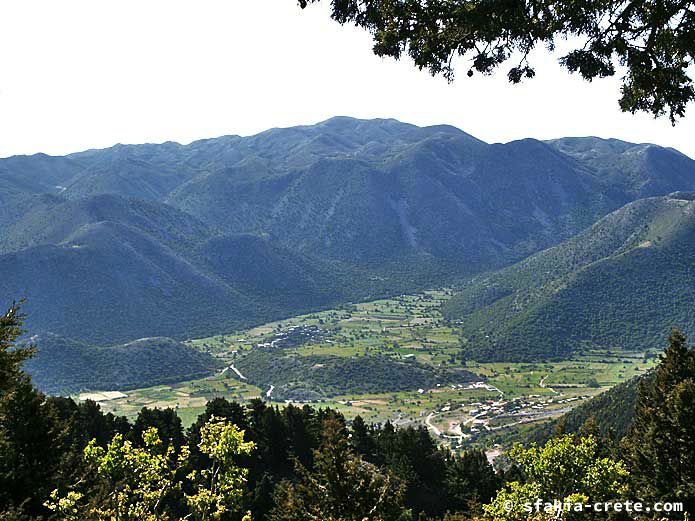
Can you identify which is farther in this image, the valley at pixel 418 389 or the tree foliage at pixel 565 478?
the valley at pixel 418 389

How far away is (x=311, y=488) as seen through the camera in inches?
595

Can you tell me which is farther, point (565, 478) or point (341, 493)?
point (565, 478)

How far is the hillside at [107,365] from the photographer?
547 feet

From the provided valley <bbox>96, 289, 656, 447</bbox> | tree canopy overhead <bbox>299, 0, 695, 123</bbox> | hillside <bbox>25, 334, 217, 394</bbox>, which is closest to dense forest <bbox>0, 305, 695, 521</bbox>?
tree canopy overhead <bbox>299, 0, 695, 123</bbox>

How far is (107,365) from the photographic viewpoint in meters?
180

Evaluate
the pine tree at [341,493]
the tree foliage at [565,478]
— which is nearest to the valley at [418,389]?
the tree foliage at [565,478]

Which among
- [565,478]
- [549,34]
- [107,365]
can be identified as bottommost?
[107,365]

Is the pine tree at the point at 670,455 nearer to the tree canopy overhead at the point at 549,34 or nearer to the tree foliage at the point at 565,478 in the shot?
the tree foliage at the point at 565,478

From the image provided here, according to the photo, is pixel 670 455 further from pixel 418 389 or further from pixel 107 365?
pixel 107 365

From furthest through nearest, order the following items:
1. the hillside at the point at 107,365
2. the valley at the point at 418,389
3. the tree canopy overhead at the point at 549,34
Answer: the hillside at the point at 107,365 → the valley at the point at 418,389 → the tree canopy overhead at the point at 549,34

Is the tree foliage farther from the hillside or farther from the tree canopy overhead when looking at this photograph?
the hillside

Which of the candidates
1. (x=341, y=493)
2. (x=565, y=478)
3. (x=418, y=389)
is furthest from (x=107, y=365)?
(x=341, y=493)

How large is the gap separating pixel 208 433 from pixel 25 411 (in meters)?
13.5

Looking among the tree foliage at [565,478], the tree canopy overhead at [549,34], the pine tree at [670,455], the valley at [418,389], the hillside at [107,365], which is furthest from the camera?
the hillside at [107,365]
